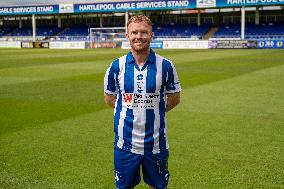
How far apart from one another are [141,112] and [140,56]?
1.68ft

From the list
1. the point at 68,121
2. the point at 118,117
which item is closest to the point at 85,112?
the point at 68,121

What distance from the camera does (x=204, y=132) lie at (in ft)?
28.2

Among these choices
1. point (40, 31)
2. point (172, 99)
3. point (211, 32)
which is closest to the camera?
point (172, 99)

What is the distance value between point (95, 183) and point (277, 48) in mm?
39805

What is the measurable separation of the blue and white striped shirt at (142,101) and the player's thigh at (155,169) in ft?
0.21

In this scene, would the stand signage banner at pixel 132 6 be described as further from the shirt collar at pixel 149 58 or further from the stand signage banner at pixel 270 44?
the shirt collar at pixel 149 58

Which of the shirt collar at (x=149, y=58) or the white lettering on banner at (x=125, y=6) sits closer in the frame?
the shirt collar at (x=149, y=58)

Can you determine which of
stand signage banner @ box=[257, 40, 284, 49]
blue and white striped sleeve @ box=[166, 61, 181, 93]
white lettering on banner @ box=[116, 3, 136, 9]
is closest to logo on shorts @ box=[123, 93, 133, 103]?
blue and white striped sleeve @ box=[166, 61, 181, 93]

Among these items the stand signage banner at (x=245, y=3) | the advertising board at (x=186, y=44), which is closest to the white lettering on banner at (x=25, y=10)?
the advertising board at (x=186, y=44)

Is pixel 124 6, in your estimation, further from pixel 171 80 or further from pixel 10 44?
pixel 171 80

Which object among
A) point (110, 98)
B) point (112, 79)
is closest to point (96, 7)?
point (110, 98)

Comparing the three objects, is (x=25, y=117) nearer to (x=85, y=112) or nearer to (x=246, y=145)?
(x=85, y=112)

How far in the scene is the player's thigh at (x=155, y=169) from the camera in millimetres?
4016

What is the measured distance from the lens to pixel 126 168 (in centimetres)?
402
